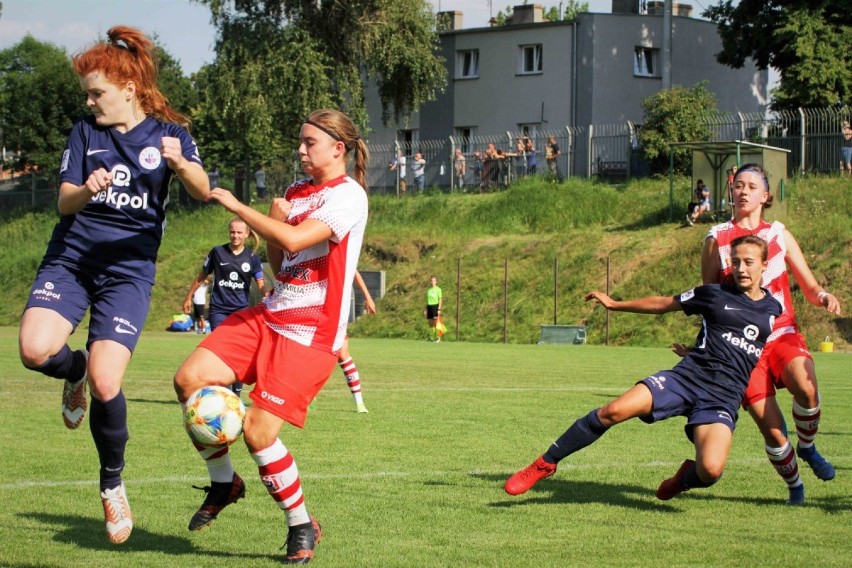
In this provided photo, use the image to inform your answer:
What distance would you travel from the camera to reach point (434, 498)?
6812 mm

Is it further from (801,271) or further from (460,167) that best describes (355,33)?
(801,271)

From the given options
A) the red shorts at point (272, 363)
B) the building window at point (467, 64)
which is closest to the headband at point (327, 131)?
the red shorts at point (272, 363)

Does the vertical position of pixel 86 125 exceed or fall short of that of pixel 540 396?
it exceeds it

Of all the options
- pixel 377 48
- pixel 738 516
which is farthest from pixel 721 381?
pixel 377 48

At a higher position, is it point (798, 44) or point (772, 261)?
point (798, 44)

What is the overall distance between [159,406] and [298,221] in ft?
23.8

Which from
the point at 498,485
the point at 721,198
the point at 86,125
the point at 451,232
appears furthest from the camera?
the point at 451,232

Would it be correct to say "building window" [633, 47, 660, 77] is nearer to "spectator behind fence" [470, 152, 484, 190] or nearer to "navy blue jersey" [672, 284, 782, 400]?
"spectator behind fence" [470, 152, 484, 190]

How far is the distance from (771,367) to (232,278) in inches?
270

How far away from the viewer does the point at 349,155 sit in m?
5.74

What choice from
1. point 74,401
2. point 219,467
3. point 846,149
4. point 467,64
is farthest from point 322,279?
point 467,64

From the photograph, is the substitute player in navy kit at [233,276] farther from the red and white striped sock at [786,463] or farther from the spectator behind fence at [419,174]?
the spectator behind fence at [419,174]

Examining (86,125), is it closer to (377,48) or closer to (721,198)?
(721,198)

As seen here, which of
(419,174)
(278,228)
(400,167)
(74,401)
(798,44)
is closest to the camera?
(278,228)
